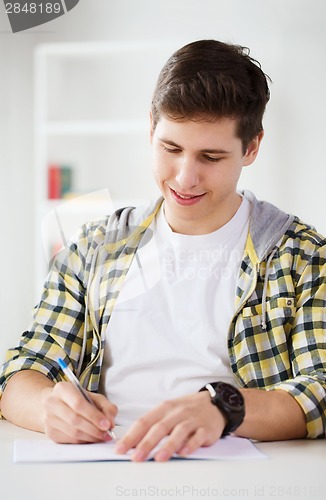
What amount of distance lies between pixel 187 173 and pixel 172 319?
10.6 inches

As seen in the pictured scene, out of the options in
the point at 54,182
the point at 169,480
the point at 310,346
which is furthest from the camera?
the point at 54,182

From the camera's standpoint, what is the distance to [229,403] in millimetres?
1066

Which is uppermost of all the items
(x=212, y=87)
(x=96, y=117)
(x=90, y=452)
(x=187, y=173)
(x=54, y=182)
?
(x=212, y=87)

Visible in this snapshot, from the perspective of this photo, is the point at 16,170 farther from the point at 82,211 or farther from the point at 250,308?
the point at 250,308

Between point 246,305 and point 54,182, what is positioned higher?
point 246,305

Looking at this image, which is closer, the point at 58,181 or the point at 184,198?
the point at 184,198

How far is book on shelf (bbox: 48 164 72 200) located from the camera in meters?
3.94

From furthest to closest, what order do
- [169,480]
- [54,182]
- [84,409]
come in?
[54,182] → [84,409] → [169,480]

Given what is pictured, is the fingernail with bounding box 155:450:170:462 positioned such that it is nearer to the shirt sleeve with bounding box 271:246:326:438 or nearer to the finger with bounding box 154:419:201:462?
the finger with bounding box 154:419:201:462

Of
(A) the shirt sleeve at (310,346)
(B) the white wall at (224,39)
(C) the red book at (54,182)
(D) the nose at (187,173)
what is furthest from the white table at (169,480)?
(C) the red book at (54,182)

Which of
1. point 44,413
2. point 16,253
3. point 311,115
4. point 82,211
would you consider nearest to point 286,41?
point 311,115

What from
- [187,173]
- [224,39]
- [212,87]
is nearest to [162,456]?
[187,173]

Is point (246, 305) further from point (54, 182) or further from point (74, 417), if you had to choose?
point (54, 182)

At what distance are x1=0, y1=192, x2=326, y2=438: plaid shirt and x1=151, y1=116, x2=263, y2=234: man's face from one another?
4.2 inches
